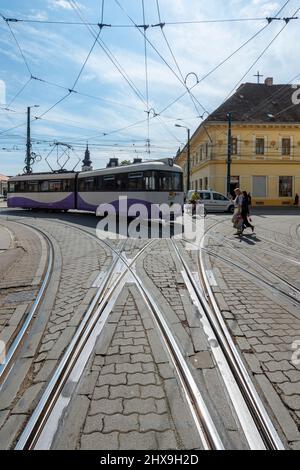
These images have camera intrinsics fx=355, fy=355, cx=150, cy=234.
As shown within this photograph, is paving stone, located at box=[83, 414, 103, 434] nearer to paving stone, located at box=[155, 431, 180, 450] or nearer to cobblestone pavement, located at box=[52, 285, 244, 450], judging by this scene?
cobblestone pavement, located at box=[52, 285, 244, 450]

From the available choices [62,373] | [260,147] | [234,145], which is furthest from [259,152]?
[62,373]

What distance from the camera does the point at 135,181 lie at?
16.7 m

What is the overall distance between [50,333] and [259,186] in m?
35.1

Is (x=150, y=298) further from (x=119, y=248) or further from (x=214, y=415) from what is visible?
(x=119, y=248)

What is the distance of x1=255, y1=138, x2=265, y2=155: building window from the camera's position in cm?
3628

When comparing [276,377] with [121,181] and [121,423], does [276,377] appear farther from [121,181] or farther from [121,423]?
[121,181]

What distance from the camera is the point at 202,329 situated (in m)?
4.50

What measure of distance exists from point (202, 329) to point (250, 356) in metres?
0.83

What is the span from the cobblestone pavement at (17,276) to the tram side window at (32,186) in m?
12.8

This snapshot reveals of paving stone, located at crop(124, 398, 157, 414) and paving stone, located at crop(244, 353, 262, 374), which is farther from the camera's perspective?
paving stone, located at crop(244, 353, 262, 374)

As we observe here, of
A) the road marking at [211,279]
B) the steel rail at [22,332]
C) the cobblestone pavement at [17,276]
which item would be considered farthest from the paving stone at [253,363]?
the cobblestone pavement at [17,276]

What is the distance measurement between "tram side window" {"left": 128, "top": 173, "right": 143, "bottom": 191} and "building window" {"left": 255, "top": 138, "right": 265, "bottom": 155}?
2345cm

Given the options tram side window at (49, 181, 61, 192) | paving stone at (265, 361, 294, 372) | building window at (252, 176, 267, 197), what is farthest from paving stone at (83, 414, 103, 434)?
building window at (252, 176, 267, 197)
